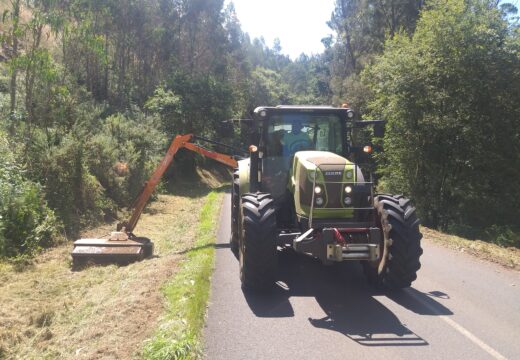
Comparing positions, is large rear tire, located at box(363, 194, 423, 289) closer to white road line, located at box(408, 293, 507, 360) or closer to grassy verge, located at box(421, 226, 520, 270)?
white road line, located at box(408, 293, 507, 360)

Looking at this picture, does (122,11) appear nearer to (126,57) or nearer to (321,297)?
(126,57)

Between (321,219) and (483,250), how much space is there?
17.9ft

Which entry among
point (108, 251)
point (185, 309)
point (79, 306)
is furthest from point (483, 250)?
point (79, 306)

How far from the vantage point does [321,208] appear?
22.6ft

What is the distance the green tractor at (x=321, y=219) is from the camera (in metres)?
6.49

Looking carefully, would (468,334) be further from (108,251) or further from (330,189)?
(108,251)

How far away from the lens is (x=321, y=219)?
6.95 metres

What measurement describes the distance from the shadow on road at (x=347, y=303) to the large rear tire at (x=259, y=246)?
1.06ft

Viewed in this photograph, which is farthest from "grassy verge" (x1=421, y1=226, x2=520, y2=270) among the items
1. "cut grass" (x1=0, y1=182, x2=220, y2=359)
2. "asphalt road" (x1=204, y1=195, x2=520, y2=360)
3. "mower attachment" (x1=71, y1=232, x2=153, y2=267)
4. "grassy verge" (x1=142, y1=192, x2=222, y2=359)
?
"mower attachment" (x1=71, y1=232, x2=153, y2=267)

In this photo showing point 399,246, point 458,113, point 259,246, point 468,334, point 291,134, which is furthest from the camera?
point 458,113

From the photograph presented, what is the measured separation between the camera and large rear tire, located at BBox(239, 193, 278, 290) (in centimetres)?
652

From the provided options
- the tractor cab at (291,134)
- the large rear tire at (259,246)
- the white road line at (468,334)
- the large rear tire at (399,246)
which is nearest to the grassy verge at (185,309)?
the large rear tire at (259,246)

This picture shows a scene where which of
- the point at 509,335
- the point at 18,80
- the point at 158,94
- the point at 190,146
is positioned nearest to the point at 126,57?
the point at 158,94

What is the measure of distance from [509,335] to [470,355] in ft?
2.98
